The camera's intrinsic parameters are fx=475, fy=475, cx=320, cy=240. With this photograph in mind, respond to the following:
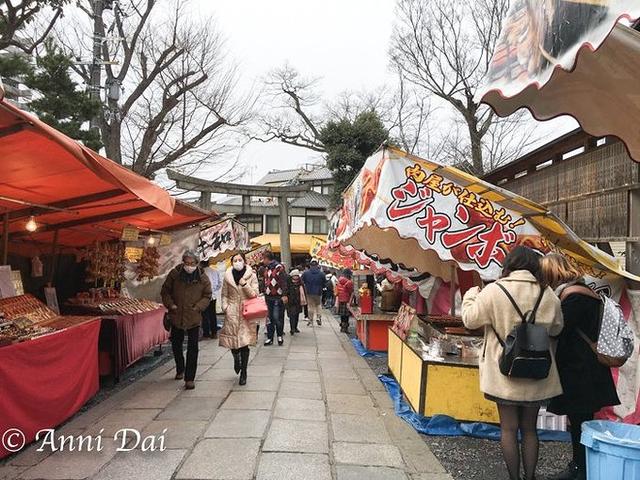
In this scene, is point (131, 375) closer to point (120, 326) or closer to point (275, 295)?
point (120, 326)

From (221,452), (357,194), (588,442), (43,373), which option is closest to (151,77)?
(357,194)

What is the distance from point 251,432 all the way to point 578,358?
3.06 m

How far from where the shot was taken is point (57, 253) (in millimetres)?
8375

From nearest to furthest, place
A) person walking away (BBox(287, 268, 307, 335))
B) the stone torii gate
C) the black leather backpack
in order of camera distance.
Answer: the black leather backpack < person walking away (BBox(287, 268, 307, 335)) < the stone torii gate

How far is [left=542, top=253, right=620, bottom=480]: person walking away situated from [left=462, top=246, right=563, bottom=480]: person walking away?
131 millimetres

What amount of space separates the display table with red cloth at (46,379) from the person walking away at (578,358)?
14.5ft

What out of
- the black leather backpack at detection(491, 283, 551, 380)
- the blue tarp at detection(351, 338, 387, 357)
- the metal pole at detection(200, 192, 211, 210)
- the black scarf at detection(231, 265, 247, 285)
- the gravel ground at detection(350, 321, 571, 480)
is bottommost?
the blue tarp at detection(351, 338, 387, 357)

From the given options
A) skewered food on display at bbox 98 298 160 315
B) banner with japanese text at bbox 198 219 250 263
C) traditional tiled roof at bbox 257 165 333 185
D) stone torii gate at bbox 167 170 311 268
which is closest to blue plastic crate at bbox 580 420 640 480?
skewered food on display at bbox 98 298 160 315

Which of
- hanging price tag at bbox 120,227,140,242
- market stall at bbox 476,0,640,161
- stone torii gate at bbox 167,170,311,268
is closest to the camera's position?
market stall at bbox 476,0,640,161

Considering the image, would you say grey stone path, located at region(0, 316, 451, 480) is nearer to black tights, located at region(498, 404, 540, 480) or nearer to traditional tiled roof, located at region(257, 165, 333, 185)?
black tights, located at region(498, 404, 540, 480)

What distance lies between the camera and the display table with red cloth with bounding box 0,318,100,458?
13.0 ft

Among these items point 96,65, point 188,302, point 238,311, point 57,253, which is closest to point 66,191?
point 188,302

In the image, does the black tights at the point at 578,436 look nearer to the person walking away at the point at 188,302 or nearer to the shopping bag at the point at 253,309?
the shopping bag at the point at 253,309

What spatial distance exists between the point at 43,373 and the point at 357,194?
4.12m
